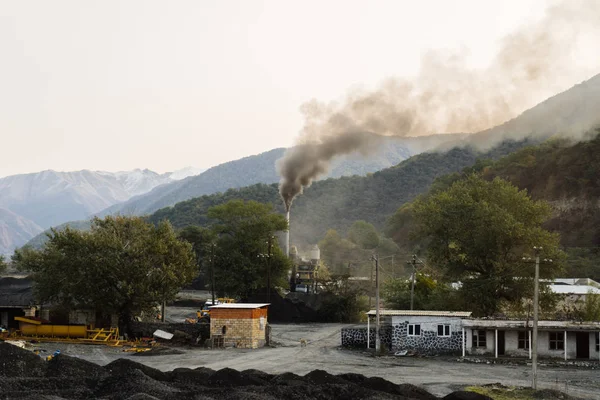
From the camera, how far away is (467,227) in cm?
6072

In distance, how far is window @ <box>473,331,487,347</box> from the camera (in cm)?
4791

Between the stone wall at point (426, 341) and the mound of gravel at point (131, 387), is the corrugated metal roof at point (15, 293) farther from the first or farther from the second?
the mound of gravel at point (131, 387)

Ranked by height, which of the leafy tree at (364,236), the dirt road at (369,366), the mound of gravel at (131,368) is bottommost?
the dirt road at (369,366)

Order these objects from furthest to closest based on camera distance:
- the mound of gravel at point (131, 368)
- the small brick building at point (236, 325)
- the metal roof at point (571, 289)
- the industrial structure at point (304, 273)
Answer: the industrial structure at point (304, 273)
the metal roof at point (571, 289)
the small brick building at point (236, 325)
the mound of gravel at point (131, 368)

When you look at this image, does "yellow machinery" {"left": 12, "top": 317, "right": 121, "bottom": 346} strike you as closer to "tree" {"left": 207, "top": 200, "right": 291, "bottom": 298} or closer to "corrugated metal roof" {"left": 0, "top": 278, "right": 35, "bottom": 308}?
"corrugated metal roof" {"left": 0, "top": 278, "right": 35, "bottom": 308}

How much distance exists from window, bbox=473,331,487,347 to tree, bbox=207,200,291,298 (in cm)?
2987

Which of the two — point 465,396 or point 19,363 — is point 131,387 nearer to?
point 19,363

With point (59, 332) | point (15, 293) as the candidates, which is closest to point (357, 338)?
point (59, 332)

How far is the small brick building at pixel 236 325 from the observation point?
5120cm

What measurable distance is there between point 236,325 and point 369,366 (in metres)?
12.2

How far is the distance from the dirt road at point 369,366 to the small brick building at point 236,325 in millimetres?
1327

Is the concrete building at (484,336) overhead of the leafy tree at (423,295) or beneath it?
beneath

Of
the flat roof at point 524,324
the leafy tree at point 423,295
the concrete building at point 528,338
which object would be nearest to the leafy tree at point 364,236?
the leafy tree at point 423,295

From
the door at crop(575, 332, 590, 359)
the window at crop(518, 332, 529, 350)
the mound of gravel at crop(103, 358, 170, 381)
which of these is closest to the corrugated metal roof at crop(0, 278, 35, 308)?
the mound of gravel at crop(103, 358, 170, 381)
